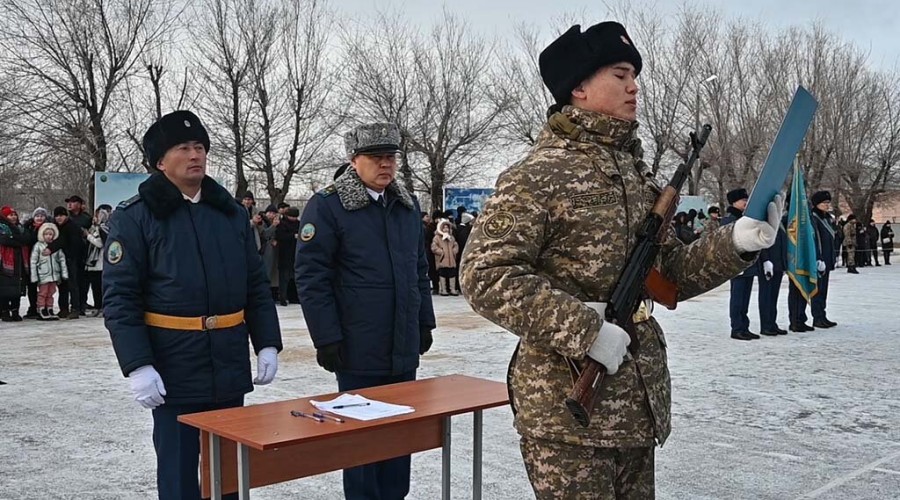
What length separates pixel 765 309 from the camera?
36.9 feet

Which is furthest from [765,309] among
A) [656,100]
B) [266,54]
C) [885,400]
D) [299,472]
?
[656,100]

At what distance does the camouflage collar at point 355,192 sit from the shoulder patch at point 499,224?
1907 millimetres

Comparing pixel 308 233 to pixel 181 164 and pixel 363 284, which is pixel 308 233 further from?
pixel 181 164

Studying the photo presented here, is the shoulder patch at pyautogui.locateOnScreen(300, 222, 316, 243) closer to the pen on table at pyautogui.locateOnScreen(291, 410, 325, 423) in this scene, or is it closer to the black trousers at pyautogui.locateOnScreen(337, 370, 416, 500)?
the black trousers at pyautogui.locateOnScreen(337, 370, 416, 500)

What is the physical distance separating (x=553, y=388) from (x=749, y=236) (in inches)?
28.0

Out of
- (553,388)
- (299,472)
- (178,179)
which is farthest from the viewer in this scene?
(178,179)

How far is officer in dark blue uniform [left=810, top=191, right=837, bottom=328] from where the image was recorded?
12062mm

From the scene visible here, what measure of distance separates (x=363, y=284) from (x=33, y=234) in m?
10.8

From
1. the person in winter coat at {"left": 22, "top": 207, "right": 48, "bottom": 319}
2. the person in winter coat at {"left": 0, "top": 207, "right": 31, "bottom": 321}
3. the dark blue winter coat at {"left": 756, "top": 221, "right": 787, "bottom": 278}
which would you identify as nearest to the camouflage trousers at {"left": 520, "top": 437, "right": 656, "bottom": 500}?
the person in winter coat at {"left": 0, "top": 207, "right": 31, "bottom": 321}

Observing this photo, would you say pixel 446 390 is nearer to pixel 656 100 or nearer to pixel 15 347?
pixel 15 347

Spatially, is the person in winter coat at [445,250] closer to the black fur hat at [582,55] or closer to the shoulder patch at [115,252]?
the shoulder patch at [115,252]

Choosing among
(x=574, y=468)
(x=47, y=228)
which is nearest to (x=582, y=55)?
(x=574, y=468)

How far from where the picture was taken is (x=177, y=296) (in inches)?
141

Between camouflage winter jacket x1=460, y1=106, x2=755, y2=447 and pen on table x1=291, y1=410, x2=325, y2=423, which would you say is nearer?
camouflage winter jacket x1=460, y1=106, x2=755, y2=447
